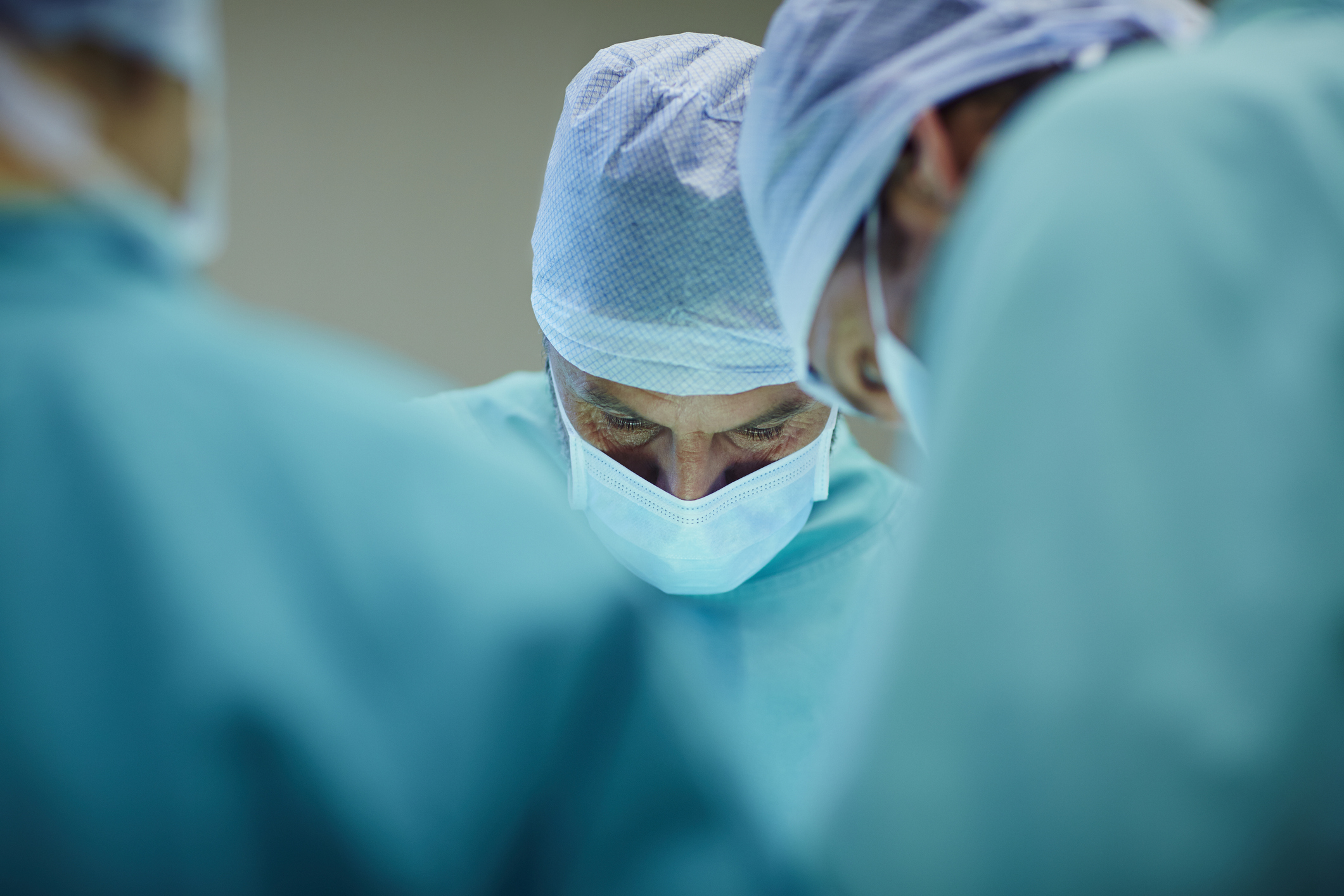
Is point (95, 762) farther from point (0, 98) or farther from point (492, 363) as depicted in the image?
point (492, 363)

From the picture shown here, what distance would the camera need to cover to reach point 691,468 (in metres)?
1.35

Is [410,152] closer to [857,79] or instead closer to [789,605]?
[789,605]

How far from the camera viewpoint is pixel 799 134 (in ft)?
2.89

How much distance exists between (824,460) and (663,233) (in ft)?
1.29

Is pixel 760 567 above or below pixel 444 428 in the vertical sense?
below

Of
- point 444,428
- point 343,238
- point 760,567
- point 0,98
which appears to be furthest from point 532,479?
point 343,238

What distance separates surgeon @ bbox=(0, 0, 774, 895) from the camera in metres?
0.46

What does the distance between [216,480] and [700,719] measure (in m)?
0.27

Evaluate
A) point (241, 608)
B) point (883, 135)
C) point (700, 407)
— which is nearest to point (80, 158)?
point (241, 608)

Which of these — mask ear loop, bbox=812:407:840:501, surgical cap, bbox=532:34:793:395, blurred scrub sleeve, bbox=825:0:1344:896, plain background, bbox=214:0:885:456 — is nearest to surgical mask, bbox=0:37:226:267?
blurred scrub sleeve, bbox=825:0:1344:896

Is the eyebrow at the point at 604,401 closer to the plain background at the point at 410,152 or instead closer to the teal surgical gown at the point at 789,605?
the teal surgical gown at the point at 789,605

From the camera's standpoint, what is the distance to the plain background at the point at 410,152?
2166 millimetres

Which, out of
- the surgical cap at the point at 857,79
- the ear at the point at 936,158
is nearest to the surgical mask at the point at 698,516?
the surgical cap at the point at 857,79

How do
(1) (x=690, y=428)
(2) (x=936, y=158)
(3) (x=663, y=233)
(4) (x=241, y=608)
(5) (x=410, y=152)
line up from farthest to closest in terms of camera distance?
(5) (x=410, y=152) → (1) (x=690, y=428) → (3) (x=663, y=233) → (2) (x=936, y=158) → (4) (x=241, y=608)
